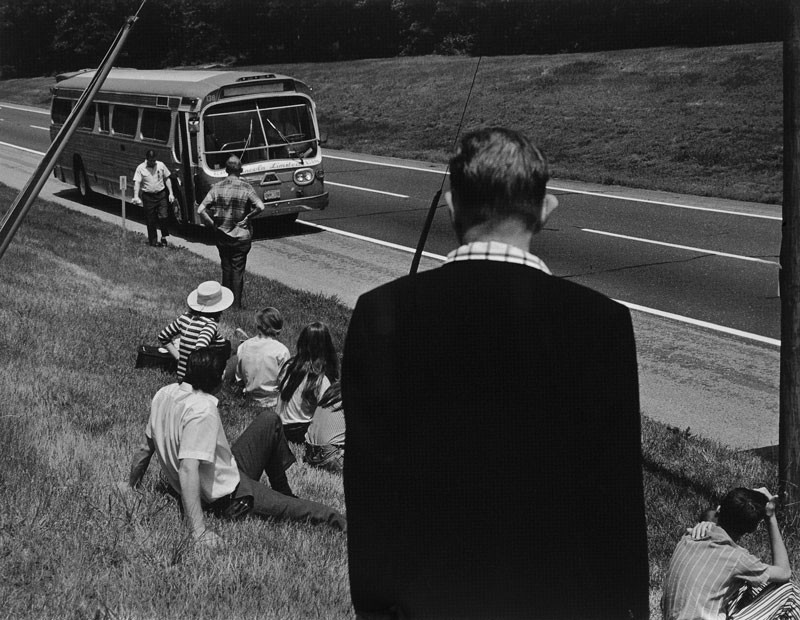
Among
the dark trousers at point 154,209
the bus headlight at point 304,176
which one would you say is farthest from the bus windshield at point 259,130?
the dark trousers at point 154,209

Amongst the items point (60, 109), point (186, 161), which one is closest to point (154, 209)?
point (186, 161)

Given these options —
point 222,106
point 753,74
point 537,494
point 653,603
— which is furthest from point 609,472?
point 753,74

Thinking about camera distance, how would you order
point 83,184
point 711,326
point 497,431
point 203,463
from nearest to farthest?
1. point 497,431
2. point 203,463
3. point 711,326
4. point 83,184

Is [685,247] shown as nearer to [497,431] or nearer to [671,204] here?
[671,204]

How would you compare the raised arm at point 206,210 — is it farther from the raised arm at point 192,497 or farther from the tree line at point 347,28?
the tree line at point 347,28

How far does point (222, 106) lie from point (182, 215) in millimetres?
2091

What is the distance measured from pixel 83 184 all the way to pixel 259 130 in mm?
6896

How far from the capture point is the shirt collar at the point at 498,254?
2148 mm

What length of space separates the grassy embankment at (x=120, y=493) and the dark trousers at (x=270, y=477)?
0.41ft

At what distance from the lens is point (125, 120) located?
19750 millimetres

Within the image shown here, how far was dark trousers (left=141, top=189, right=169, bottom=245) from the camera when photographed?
16875mm

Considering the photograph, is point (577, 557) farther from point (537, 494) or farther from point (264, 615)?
point (264, 615)

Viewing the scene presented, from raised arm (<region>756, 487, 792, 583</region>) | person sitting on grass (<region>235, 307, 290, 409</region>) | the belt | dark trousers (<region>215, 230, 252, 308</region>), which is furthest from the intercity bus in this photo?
raised arm (<region>756, 487, 792, 583</region>)

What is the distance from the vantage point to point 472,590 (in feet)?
7.09
